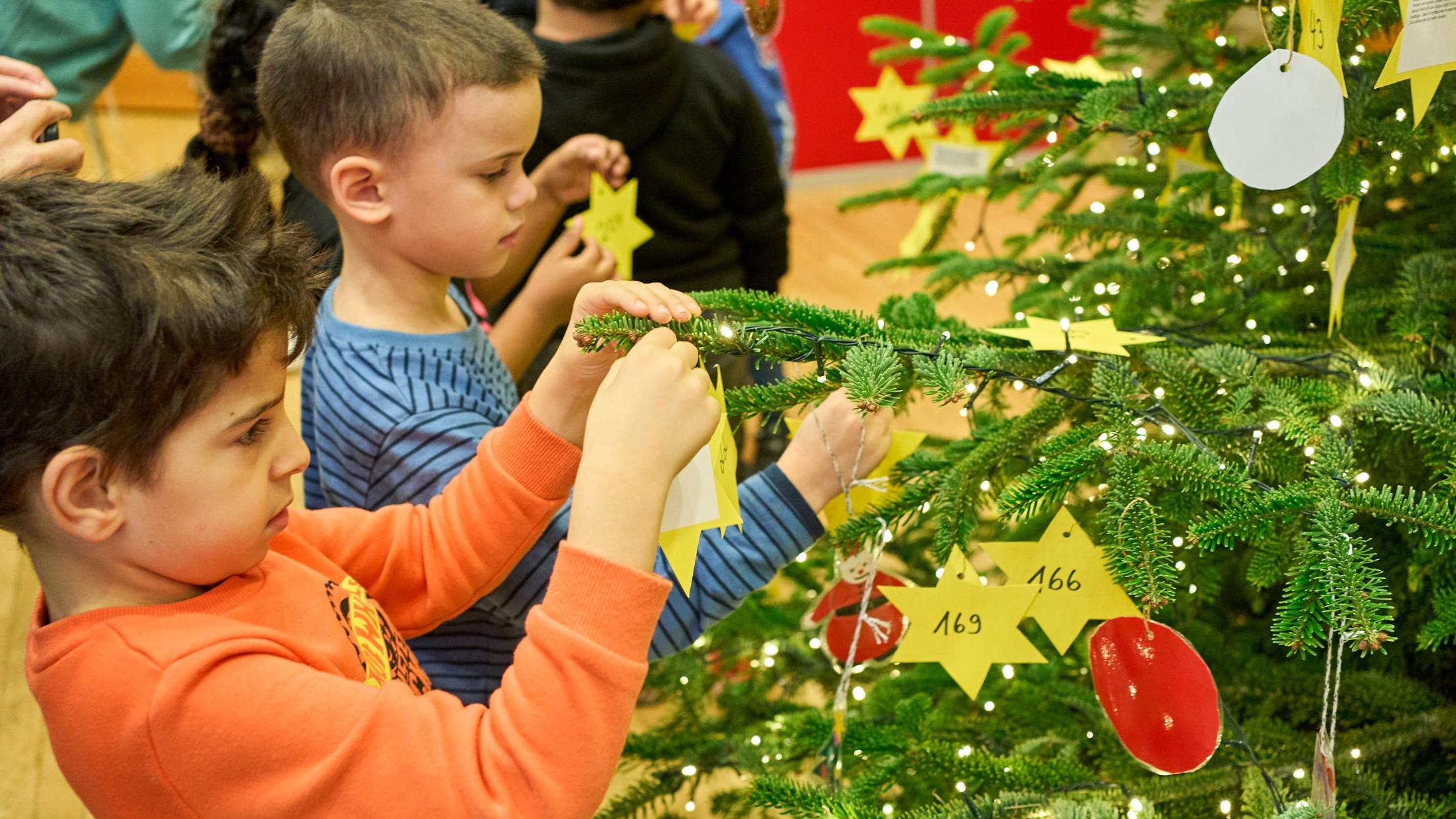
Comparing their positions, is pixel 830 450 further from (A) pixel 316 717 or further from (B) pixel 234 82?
(B) pixel 234 82

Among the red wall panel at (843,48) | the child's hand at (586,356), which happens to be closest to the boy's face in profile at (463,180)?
the child's hand at (586,356)

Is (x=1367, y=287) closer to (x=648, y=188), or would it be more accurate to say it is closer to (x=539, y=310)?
(x=539, y=310)

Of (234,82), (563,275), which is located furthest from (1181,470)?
A: (234,82)

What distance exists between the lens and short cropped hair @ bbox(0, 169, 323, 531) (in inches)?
25.9

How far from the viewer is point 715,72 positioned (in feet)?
5.98

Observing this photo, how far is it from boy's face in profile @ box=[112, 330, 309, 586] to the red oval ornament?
21.9 inches

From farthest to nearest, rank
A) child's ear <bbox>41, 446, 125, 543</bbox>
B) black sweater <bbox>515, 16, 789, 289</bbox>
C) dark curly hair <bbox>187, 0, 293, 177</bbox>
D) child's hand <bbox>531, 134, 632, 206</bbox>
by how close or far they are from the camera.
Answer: black sweater <bbox>515, 16, 789, 289</bbox> → child's hand <bbox>531, 134, 632, 206</bbox> → dark curly hair <bbox>187, 0, 293, 177</bbox> → child's ear <bbox>41, 446, 125, 543</bbox>

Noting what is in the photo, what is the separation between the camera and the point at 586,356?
854 mm

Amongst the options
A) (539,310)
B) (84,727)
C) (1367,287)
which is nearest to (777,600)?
(539,310)

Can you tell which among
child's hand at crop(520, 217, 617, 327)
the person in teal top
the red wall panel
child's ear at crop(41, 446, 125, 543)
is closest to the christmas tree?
child's ear at crop(41, 446, 125, 543)

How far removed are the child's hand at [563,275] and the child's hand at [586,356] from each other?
1.79ft

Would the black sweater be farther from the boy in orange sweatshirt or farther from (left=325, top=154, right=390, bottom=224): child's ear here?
the boy in orange sweatshirt

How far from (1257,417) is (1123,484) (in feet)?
0.55

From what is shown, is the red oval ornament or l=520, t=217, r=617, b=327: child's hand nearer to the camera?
the red oval ornament
